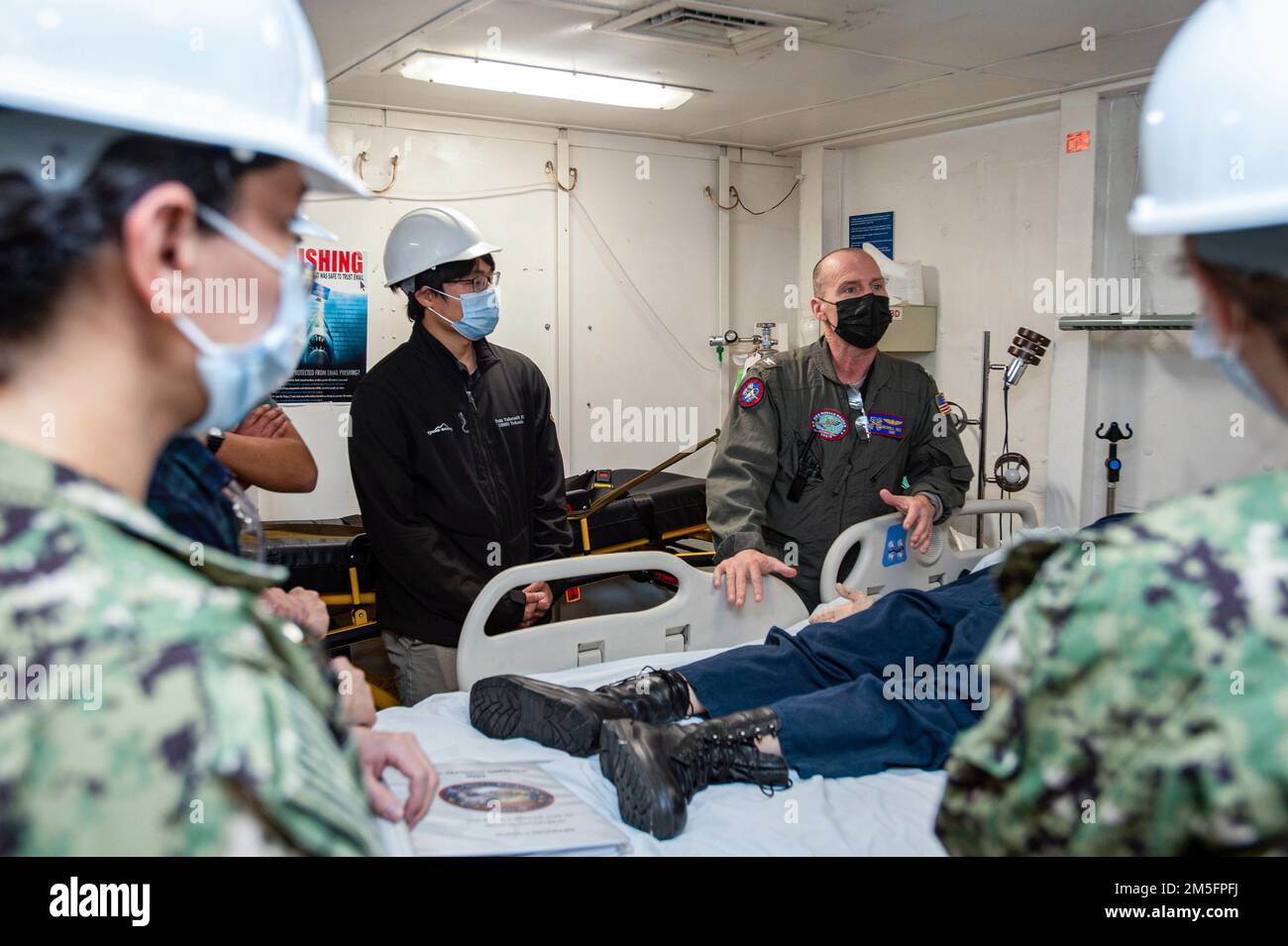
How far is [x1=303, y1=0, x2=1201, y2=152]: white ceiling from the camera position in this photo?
3582mm

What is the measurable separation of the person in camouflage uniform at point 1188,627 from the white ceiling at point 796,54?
293cm

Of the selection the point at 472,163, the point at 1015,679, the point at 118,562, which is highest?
the point at 472,163

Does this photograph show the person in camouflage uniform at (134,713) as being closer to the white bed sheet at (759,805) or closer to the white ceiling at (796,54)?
the white bed sheet at (759,805)

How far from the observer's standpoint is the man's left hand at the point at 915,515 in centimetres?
333

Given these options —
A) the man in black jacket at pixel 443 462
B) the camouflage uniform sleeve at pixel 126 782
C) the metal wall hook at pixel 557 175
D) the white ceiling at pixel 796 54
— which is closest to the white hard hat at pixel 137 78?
the camouflage uniform sleeve at pixel 126 782

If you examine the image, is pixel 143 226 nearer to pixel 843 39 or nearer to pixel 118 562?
pixel 118 562

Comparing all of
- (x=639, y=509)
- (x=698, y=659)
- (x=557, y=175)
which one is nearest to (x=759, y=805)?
(x=698, y=659)

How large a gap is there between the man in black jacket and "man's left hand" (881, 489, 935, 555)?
1117 mm

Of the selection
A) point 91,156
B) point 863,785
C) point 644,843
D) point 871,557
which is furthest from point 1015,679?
point 871,557

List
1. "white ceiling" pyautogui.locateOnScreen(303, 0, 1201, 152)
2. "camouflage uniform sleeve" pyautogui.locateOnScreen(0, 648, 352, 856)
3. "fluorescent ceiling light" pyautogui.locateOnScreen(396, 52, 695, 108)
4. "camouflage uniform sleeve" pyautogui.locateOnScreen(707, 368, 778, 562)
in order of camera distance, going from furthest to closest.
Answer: "fluorescent ceiling light" pyautogui.locateOnScreen(396, 52, 695, 108) → "white ceiling" pyautogui.locateOnScreen(303, 0, 1201, 152) → "camouflage uniform sleeve" pyautogui.locateOnScreen(707, 368, 778, 562) → "camouflage uniform sleeve" pyautogui.locateOnScreen(0, 648, 352, 856)

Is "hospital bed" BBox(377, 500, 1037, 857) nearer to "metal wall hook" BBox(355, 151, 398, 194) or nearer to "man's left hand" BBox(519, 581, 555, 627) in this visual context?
"man's left hand" BBox(519, 581, 555, 627)

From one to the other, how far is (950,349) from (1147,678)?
5.29m

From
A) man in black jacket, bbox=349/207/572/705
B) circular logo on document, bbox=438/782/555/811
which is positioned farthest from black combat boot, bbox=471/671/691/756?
man in black jacket, bbox=349/207/572/705
